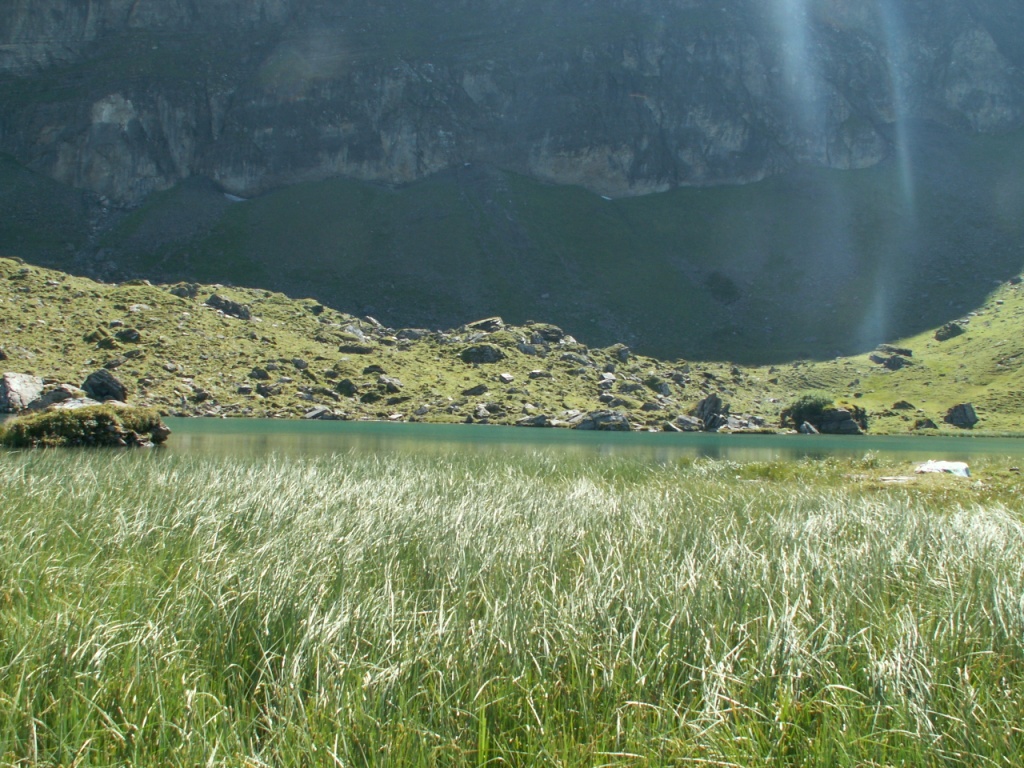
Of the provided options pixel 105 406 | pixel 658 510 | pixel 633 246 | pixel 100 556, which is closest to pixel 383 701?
pixel 100 556

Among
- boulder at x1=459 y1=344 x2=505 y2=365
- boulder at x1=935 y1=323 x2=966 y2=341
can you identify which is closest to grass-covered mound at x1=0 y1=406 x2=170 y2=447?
boulder at x1=459 y1=344 x2=505 y2=365

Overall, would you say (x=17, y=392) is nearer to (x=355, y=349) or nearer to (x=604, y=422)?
(x=355, y=349)

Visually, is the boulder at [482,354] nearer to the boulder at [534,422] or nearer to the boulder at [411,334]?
the boulder at [411,334]

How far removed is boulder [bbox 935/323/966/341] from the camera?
116 meters

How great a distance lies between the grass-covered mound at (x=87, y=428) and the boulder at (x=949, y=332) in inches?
4799

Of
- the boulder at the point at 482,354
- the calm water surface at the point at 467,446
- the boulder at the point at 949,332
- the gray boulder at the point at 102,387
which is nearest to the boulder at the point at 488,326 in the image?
the boulder at the point at 482,354

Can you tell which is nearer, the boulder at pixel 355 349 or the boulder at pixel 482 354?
the boulder at pixel 355 349

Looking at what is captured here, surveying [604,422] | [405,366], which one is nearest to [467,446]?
[604,422]

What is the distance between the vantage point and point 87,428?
30.5 meters

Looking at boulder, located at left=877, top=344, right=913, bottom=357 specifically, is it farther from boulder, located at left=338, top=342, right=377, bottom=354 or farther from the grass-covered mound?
the grass-covered mound

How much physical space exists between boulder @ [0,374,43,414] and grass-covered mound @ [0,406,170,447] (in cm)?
2175

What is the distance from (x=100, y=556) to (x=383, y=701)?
5444 mm

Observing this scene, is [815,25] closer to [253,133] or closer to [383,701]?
[253,133]

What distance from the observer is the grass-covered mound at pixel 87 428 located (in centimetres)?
2838
